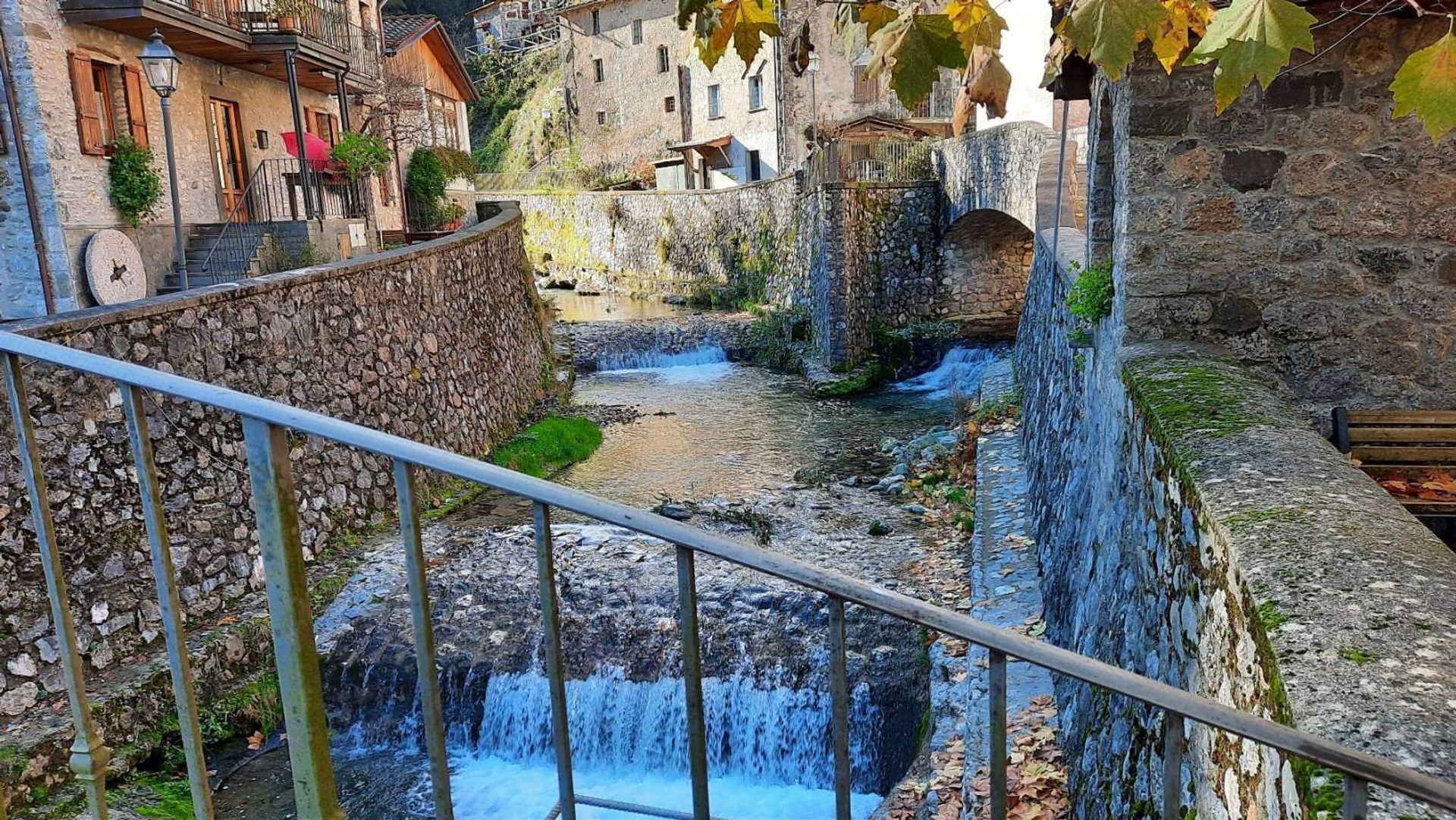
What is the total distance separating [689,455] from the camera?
40.9ft

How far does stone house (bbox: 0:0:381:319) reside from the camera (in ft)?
35.5

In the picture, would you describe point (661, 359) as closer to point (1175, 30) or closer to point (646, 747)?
point (646, 747)

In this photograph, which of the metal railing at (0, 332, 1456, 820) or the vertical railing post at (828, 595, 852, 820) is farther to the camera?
the vertical railing post at (828, 595, 852, 820)

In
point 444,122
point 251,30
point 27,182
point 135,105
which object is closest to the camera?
point 27,182

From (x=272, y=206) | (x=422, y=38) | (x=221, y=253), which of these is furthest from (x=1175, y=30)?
(x=422, y=38)

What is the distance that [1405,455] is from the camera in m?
4.46

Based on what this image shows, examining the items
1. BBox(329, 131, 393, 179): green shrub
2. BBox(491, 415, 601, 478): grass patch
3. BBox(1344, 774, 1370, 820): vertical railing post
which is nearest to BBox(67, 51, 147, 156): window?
BBox(329, 131, 393, 179): green shrub

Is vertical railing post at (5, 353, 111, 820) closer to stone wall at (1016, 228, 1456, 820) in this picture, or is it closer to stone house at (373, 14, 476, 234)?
stone wall at (1016, 228, 1456, 820)

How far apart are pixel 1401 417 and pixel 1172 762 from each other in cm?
412

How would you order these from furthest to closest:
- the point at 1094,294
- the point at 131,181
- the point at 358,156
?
the point at 358,156, the point at 131,181, the point at 1094,294

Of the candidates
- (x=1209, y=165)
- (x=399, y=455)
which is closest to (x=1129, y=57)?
(x=399, y=455)

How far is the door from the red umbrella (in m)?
0.71

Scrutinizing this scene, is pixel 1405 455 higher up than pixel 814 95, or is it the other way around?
pixel 814 95

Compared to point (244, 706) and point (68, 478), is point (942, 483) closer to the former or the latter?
point (244, 706)
